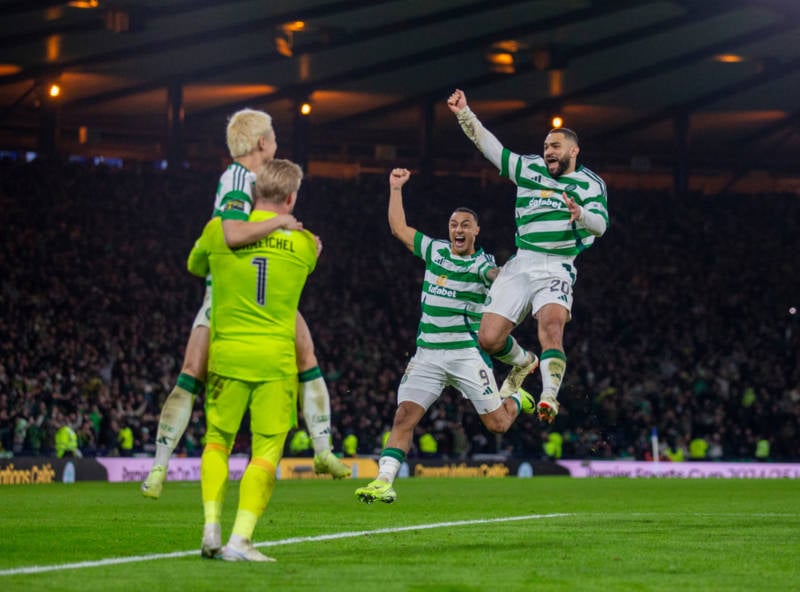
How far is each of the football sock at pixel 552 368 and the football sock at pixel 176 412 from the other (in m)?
4.10

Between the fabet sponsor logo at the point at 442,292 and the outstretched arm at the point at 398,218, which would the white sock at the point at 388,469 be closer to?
the fabet sponsor logo at the point at 442,292

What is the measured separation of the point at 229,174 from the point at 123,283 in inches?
1123

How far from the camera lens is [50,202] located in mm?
37719

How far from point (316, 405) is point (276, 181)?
151 centimetres

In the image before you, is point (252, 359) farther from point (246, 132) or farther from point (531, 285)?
point (531, 285)

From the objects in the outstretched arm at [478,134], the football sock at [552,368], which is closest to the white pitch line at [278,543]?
the football sock at [552,368]

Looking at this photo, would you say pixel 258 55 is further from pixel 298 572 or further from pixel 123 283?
pixel 298 572

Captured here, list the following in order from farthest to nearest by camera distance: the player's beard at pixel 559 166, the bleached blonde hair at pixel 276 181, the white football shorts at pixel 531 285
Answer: the white football shorts at pixel 531 285 → the player's beard at pixel 559 166 → the bleached blonde hair at pixel 276 181

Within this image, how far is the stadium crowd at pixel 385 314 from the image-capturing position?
31750 millimetres

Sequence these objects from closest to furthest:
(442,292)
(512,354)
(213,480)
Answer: (213,480), (442,292), (512,354)

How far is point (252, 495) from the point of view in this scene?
822cm

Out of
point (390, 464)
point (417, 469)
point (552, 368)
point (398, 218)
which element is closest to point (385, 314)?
point (417, 469)

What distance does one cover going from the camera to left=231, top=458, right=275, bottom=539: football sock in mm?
8219

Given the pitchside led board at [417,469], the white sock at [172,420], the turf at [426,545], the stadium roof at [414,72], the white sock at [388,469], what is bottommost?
the pitchside led board at [417,469]
